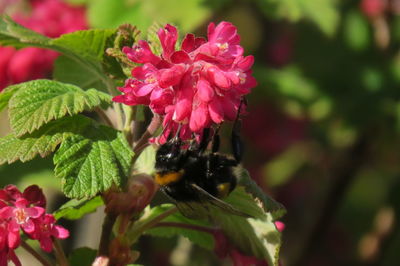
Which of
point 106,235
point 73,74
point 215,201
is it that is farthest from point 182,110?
point 73,74

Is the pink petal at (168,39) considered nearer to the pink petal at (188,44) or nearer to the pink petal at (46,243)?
the pink petal at (188,44)

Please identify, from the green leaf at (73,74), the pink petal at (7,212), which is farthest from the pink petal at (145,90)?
the green leaf at (73,74)

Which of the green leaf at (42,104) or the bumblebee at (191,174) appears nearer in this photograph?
the green leaf at (42,104)

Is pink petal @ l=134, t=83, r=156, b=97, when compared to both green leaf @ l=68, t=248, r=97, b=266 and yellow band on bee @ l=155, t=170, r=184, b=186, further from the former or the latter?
green leaf @ l=68, t=248, r=97, b=266

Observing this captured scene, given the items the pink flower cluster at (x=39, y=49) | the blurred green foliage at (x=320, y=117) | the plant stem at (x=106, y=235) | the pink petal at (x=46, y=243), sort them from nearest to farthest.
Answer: the pink petal at (x=46, y=243) → the plant stem at (x=106, y=235) → the pink flower cluster at (x=39, y=49) → the blurred green foliage at (x=320, y=117)

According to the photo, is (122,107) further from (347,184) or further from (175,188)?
(347,184)
